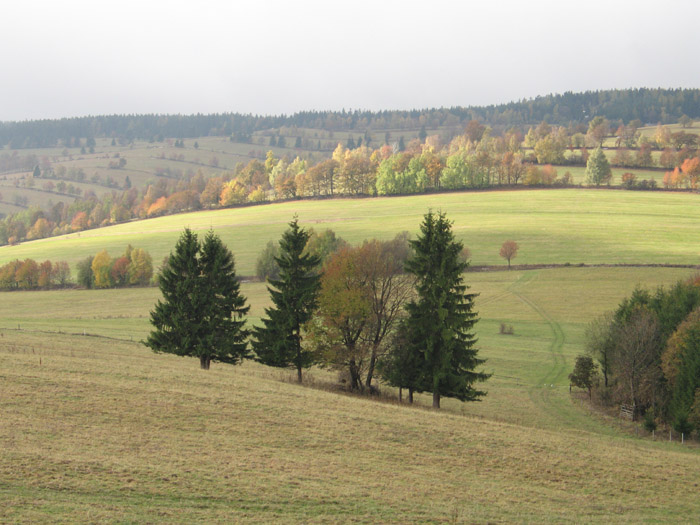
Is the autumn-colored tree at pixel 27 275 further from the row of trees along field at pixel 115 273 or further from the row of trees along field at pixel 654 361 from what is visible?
the row of trees along field at pixel 654 361

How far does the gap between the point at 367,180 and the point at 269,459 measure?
143828 mm

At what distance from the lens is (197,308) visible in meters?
39.9

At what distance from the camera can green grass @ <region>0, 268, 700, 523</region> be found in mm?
15586

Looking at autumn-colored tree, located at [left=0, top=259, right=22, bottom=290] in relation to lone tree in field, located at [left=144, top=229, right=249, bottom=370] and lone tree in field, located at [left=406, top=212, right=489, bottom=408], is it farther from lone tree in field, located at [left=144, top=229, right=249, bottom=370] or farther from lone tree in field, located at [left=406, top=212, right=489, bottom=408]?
lone tree in field, located at [left=406, top=212, right=489, bottom=408]

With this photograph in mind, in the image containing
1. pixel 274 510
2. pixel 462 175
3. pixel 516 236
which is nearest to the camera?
pixel 274 510

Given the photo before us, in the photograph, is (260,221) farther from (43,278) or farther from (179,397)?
(179,397)

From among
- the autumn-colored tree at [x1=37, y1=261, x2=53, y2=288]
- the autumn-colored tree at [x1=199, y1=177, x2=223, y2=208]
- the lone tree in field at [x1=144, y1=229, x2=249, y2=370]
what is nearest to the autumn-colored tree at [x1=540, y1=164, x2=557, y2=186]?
the autumn-colored tree at [x1=199, y1=177, x2=223, y2=208]

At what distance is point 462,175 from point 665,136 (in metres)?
79.8

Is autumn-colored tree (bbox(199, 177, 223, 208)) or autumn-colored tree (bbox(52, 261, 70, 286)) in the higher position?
autumn-colored tree (bbox(199, 177, 223, 208))

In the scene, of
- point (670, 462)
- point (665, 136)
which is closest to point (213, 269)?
point (670, 462)

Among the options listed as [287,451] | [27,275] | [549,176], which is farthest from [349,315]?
[549,176]

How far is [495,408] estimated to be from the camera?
4009 cm

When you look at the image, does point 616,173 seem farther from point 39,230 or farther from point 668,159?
point 39,230

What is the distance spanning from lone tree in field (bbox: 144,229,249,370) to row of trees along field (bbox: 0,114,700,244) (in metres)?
116
